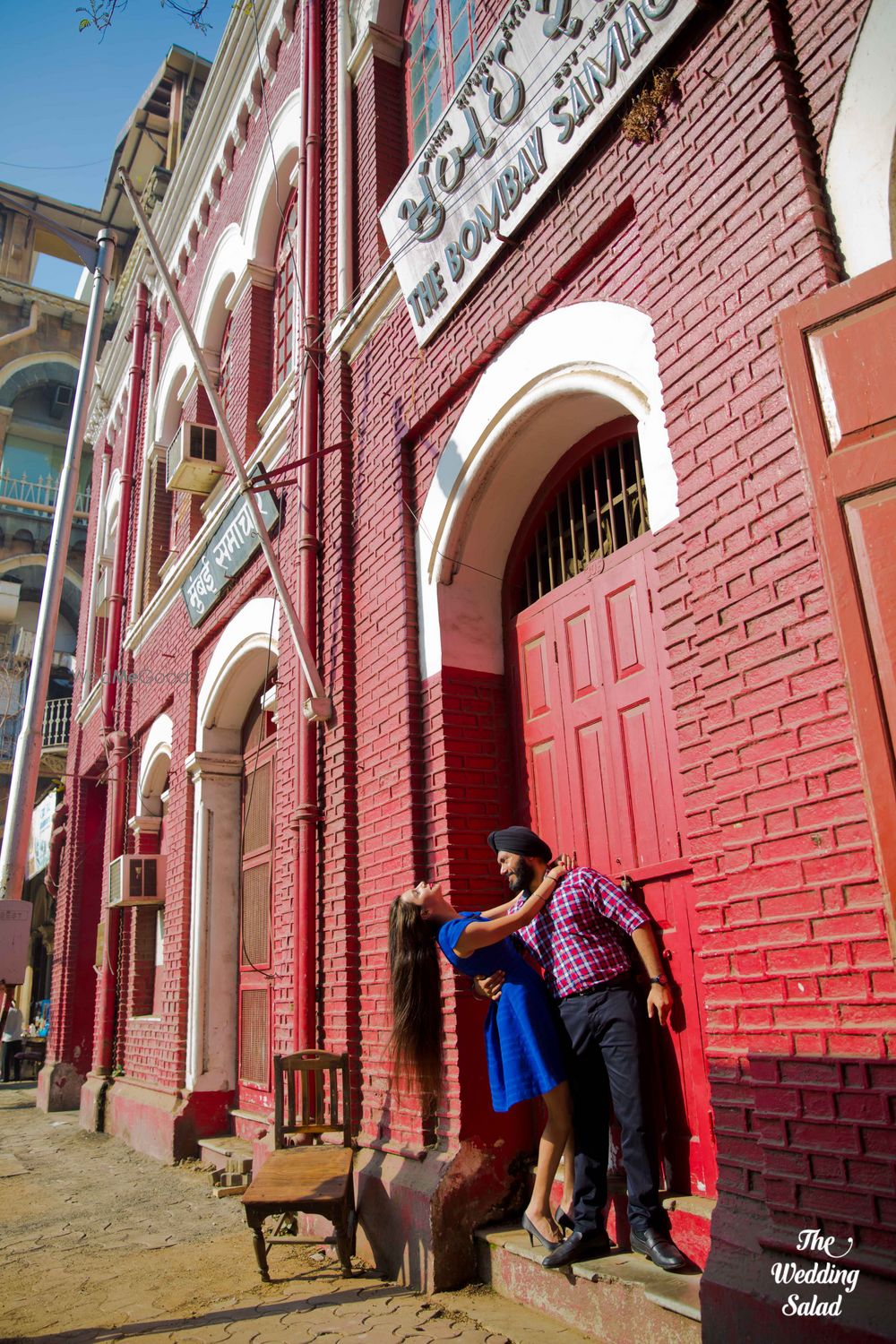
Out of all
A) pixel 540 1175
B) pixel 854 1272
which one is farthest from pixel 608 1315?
pixel 854 1272

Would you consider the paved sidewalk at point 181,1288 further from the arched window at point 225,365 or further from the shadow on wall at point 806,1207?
the arched window at point 225,365

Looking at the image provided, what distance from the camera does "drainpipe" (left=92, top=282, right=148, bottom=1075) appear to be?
10.7 meters

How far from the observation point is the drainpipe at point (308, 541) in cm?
543

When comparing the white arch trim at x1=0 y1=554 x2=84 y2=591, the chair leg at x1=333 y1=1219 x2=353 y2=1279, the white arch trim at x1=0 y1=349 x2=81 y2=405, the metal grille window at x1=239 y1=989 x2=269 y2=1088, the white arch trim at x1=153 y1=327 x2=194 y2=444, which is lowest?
the chair leg at x1=333 y1=1219 x2=353 y2=1279

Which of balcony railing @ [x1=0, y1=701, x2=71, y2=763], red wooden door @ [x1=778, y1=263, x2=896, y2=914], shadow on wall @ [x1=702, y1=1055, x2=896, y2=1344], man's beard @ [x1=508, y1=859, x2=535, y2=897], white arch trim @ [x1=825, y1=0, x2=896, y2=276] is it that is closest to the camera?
red wooden door @ [x1=778, y1=263, x2=896, y2=914]

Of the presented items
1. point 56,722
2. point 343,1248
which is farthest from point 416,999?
point 56,722

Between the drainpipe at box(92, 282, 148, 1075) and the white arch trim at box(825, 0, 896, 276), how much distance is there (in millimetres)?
10176

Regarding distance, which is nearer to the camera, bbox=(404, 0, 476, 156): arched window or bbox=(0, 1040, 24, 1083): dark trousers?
bbox=(404, 0, 476, 156): arched window

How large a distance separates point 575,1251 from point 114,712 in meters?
9.97

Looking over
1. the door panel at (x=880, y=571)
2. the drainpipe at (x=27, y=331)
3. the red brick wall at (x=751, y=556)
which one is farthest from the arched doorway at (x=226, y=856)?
the drainpipe at (x=27, y=331)

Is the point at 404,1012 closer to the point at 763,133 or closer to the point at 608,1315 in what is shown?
the point at 608,1315

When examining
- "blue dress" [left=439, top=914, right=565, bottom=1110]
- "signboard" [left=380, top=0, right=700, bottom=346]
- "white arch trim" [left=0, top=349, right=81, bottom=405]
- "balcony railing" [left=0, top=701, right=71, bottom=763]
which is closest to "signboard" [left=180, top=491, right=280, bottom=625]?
"signboard" [left=380, top=0, right=700, bottom=346]

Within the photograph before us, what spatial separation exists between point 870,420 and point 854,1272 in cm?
210

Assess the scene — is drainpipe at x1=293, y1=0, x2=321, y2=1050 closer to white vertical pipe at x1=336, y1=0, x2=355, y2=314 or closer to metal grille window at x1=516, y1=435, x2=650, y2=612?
white vertical pipe at x1=336, y1=0, x2=355, y2=314
